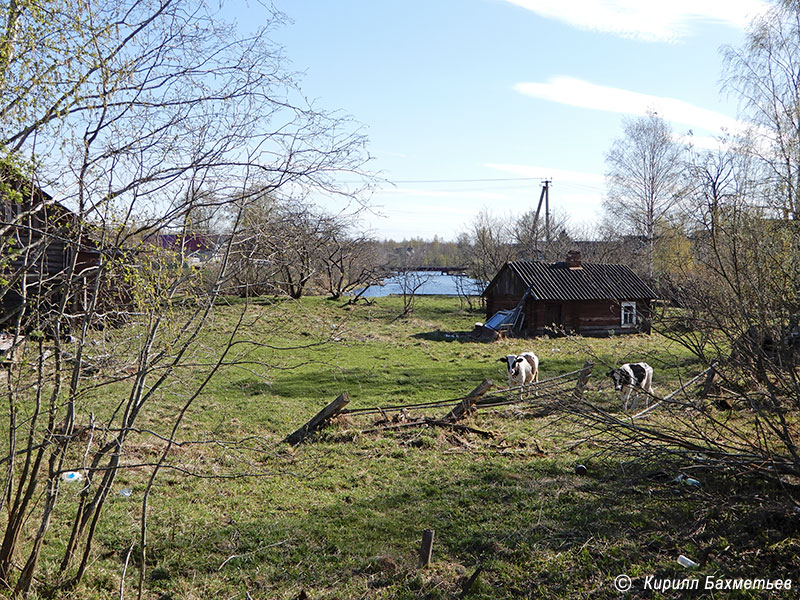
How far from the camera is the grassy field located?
538 cm

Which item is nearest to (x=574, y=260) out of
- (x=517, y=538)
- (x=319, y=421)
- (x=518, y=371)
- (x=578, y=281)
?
(x=578, y=281)

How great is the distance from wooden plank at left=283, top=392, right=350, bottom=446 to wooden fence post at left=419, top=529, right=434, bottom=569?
4.61 meters

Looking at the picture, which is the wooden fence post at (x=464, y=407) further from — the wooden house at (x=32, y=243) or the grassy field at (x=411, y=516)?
the wooden house at (x=32, y=243)

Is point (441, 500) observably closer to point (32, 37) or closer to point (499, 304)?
point (32, 37)

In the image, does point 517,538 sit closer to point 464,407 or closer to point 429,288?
point 464,407

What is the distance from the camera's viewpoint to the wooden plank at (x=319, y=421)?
1011 cm

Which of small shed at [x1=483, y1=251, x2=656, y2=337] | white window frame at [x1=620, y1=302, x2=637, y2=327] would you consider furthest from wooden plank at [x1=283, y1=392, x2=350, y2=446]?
white window frame at [x1=620, y1=302, x2=637, y2=327]

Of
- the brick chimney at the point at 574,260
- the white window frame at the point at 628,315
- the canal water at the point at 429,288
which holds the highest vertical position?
the brick chimney at the point at 574,260

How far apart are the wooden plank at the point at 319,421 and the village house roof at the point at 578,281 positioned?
16236 mm

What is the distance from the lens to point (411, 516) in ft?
23.3

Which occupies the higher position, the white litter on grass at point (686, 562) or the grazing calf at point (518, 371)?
the grazing calf at point (518, 371)

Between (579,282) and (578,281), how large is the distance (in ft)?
0.24

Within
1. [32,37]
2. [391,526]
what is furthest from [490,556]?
[32,37]

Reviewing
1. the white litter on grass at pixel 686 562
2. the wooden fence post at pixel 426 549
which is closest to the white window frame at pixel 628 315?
the white litter on grass at pixel 686 562
